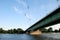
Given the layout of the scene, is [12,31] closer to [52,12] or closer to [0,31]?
[0,31]

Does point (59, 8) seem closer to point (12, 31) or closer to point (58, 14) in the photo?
point (58, 14)

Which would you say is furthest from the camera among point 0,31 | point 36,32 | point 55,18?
point 0,31

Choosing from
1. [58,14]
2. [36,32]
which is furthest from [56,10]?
[36,32]

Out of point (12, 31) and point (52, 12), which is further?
point (12, 31)

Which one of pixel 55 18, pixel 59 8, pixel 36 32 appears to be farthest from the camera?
pixel 36 32

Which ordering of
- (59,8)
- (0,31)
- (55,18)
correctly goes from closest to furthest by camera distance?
(59,8) < (55,18) < (0,31)

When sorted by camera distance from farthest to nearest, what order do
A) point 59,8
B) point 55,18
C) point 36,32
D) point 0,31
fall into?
point 0,31
point 36,32
point 55,18
point 59,8

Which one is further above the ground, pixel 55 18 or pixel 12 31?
pixel 12 31

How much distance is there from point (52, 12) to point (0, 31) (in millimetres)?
144384

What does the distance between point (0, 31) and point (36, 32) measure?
226 ft

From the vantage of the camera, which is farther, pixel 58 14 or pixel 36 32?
pixel 36 32

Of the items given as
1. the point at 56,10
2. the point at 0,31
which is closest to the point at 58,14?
the point at 56,10

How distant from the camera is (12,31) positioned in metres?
190

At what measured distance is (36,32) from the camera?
127 metres
